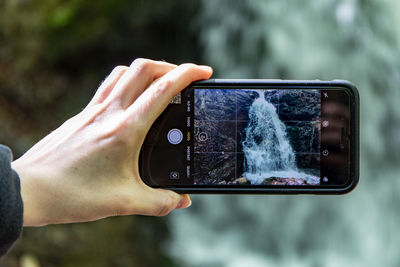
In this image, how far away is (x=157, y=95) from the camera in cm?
81

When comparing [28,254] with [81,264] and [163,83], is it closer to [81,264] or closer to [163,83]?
[81,264]

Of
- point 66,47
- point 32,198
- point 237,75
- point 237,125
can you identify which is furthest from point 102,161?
point 237,75

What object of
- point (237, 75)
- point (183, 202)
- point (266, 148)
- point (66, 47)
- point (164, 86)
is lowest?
point (183, 202)

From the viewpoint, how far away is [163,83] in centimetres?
81

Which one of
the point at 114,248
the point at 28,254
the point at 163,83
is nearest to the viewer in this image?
the point at 163,83

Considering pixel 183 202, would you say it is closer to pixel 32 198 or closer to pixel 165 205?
pixel 165 205

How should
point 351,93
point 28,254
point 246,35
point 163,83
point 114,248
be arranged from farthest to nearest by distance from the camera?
point 246,35, point 114,248, point 28,254, point 351,93, point 163,83

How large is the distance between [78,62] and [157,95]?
81.4 inches

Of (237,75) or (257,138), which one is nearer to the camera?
(257,138)

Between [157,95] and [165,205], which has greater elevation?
[157,95]

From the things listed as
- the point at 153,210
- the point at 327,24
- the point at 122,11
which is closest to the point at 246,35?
the point at 327,24

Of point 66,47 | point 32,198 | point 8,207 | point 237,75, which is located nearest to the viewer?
point 8,207

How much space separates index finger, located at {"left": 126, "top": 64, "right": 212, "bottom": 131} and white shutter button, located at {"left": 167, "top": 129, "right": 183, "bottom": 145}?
0.10m

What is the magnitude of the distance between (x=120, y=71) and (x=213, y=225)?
2146 millimetres
